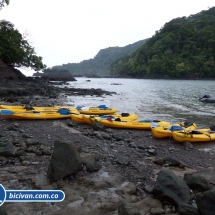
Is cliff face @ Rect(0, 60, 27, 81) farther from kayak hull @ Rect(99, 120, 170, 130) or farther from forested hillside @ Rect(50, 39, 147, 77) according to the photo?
forested hillside @ Rect(50, 39, 147, 77)

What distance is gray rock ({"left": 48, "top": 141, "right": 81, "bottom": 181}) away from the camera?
3.72 metres

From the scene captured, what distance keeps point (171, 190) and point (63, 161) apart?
1805 mm

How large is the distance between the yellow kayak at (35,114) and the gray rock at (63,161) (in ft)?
20.0

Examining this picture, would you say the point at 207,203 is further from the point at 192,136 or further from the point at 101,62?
the point at 101,62

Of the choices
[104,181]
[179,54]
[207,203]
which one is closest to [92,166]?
[104,181]

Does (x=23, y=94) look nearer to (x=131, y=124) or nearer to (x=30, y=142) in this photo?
(x=131, y=124)

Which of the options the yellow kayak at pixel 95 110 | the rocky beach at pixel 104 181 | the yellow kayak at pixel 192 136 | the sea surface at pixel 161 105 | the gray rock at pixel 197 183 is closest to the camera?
the rocky beach at pixel 104 181

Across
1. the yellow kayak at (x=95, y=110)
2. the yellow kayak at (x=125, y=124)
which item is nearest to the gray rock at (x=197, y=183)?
the yellow kayak at (x=125, y=124)

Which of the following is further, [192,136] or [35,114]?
[35,114]

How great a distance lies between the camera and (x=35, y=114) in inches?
382

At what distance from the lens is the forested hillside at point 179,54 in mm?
73125

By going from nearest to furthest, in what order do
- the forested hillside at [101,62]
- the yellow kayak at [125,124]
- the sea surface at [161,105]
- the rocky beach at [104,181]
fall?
the rocky beach at [104,181] → the yellow kayak at [125,124] → the sea surface at [161,105] → the forested hillside at [101,62]

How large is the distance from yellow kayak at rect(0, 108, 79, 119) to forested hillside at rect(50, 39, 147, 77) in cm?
14432

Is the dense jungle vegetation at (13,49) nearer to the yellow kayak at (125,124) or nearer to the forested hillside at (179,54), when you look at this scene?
the yellow kayak at (125,124)
